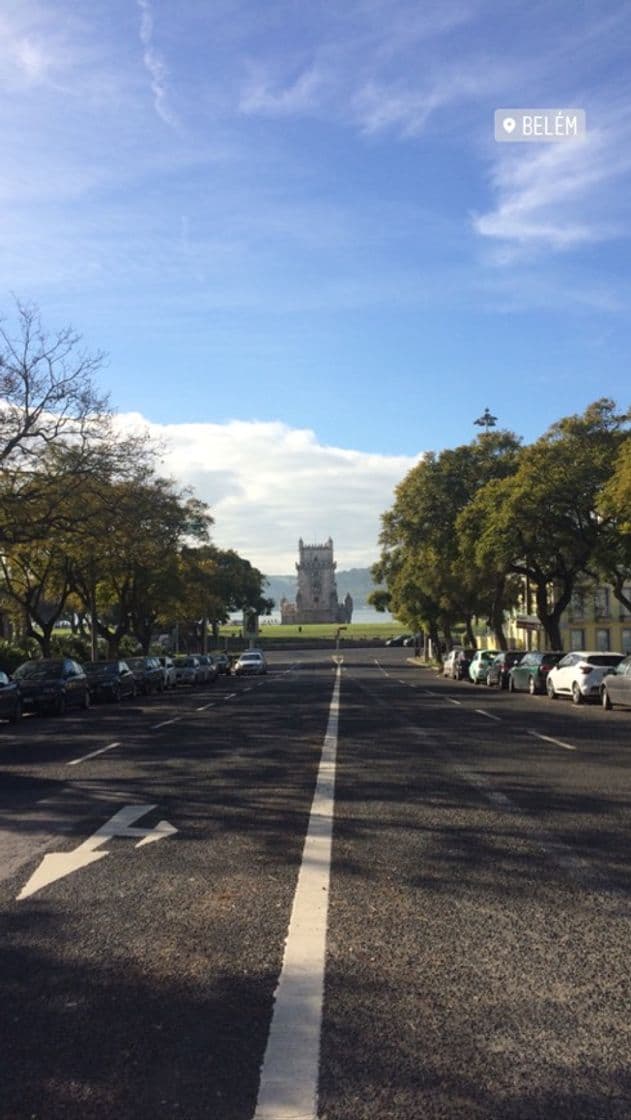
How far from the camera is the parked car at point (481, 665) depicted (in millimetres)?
42625

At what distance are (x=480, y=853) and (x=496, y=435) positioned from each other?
36.7 meters

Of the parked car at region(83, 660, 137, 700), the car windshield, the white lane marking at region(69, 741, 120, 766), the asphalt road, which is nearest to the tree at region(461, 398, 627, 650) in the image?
the parked car at region(83, 660, 137, 700)

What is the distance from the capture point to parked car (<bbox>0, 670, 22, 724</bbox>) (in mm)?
23922

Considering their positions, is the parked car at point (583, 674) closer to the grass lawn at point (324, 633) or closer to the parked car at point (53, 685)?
the parked car at point (53, 685)

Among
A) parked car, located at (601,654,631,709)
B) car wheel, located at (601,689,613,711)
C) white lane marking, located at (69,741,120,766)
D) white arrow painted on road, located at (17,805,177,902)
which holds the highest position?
parked car, located at (601,654,631,709)

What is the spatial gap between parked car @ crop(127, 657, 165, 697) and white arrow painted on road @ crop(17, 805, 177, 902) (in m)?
28.8

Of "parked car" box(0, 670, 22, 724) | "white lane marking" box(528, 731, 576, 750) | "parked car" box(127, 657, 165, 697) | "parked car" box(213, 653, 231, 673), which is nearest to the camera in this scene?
"white lane marking" box(528, 731, 576, 750)

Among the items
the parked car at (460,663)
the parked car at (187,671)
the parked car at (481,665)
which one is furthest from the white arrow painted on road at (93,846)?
the parked car at (460,663)

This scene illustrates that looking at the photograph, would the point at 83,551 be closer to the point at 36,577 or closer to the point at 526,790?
the point at 36,577

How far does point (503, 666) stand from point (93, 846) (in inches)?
1234

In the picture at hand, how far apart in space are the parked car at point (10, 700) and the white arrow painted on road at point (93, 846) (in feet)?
47.9

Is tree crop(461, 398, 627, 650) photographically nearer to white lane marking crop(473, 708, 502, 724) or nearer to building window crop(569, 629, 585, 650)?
white lane marking crop(473, 708, 502, 724)

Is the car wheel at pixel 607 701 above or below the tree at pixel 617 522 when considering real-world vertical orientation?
below

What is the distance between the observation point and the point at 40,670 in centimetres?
3000
